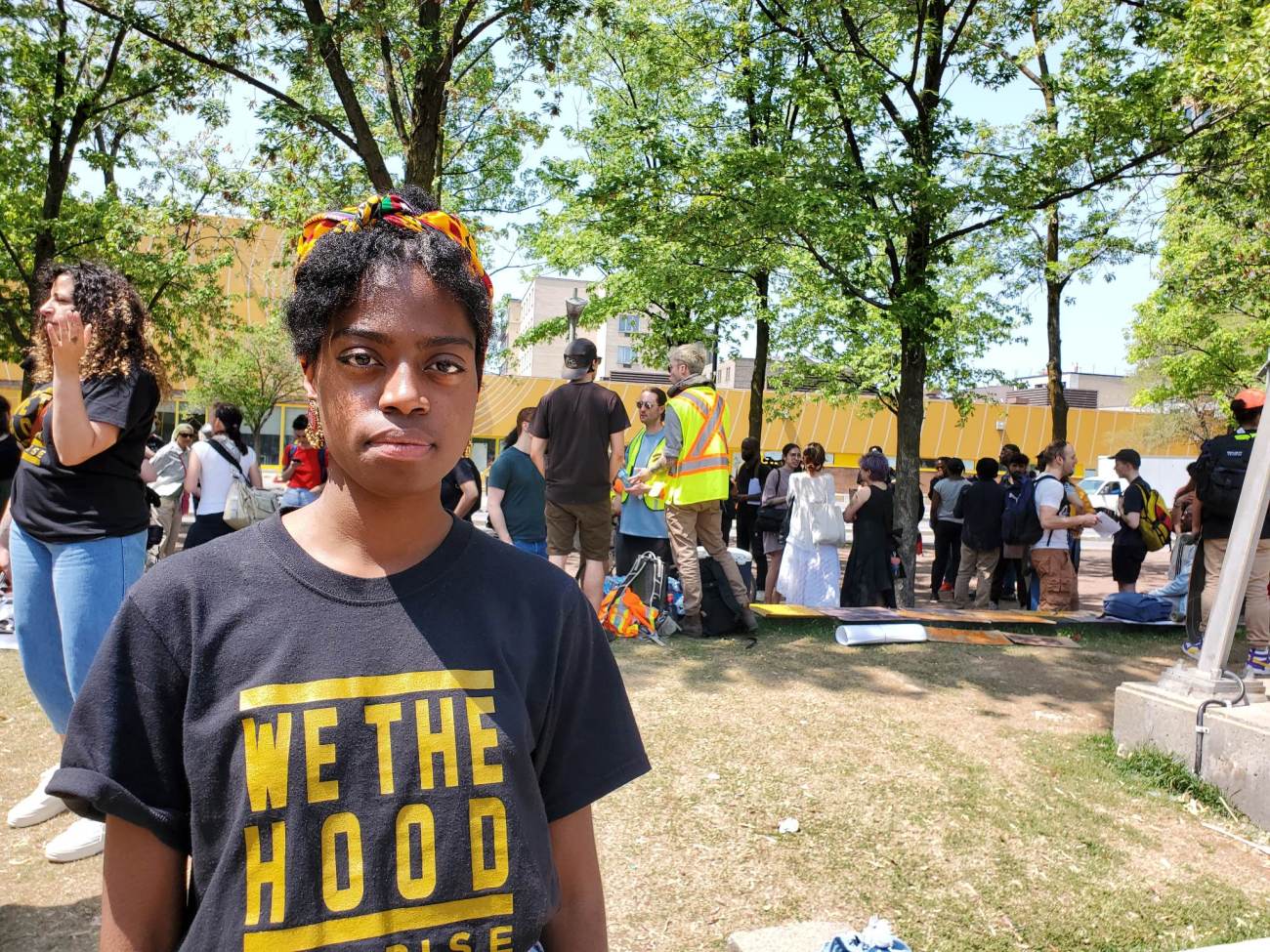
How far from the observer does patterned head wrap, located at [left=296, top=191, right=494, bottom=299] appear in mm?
1396

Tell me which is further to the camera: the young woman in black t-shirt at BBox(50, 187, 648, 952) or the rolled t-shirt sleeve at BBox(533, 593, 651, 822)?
the rolled t-shirt sleeve at BBox(533, 593, 651, 822)

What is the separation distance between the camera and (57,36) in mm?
13969

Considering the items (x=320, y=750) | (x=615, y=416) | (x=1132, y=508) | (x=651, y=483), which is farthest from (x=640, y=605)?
(x=320, y=750)

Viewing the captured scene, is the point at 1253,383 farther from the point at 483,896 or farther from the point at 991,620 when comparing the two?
the point at 483,896

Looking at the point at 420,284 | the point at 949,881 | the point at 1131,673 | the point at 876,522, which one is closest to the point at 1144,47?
the point at 876,522

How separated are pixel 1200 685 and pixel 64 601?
530 centimetres

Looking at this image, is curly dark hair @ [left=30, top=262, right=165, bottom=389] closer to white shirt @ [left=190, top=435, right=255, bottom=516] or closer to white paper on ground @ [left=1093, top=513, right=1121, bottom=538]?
white shirt @ [left=190, top=435, right=255, bottom=516]

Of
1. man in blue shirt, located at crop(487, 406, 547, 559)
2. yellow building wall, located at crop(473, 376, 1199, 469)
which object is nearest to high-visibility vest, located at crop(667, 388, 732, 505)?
man in blue shirt, located at crop(487, 406, 547, 559)

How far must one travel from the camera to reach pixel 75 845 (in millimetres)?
3689

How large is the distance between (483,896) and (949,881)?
118 inches

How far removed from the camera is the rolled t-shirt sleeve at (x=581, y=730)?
56.4 inches

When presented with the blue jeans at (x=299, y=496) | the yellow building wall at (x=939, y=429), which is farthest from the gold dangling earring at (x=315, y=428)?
the yellow building wall at (x=939, y=429)

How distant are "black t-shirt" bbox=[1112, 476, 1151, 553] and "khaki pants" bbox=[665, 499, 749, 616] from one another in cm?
505

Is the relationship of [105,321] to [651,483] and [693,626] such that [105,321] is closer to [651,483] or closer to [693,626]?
[651,483]
